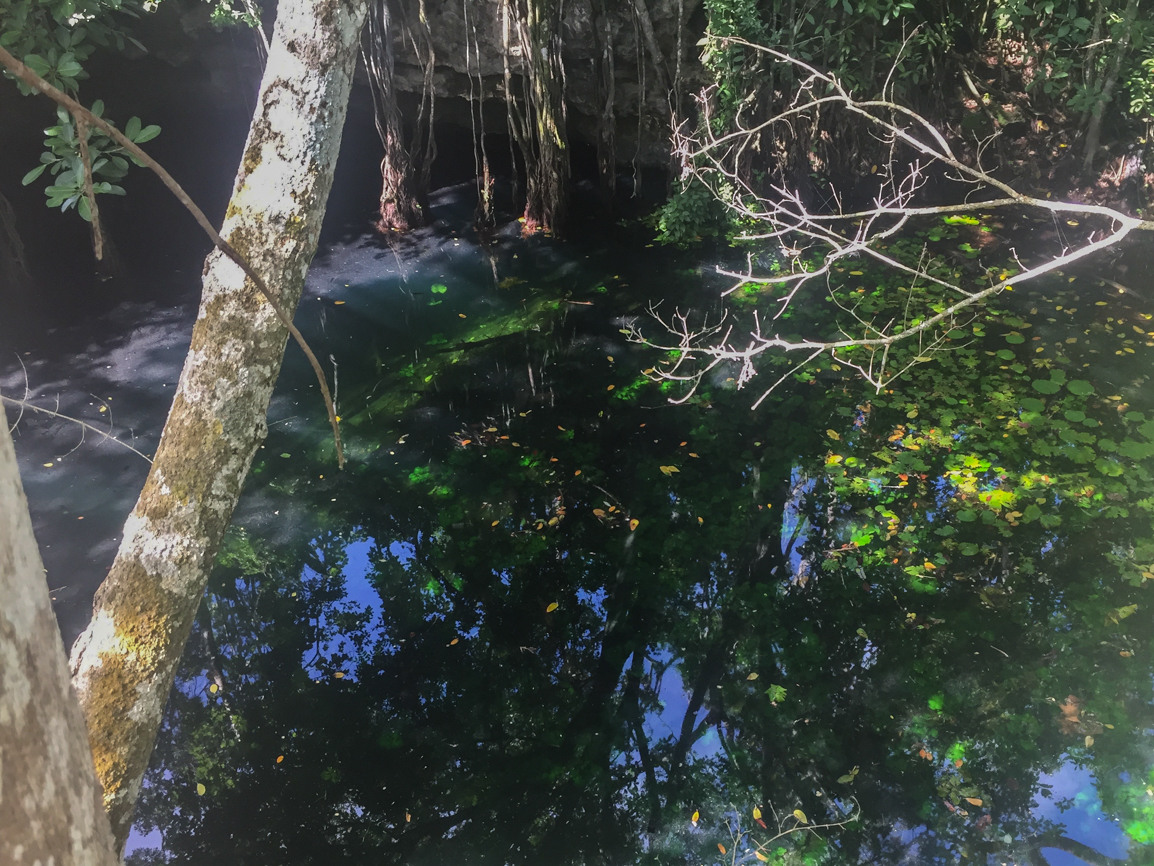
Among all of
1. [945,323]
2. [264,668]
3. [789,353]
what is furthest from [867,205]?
[264,668]

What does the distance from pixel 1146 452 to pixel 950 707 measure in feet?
6.72

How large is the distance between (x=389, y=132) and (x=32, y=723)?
667 centimetres

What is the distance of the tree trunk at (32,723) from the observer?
49cm

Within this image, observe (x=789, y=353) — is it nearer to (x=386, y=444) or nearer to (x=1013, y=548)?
(x=1013, y=548)

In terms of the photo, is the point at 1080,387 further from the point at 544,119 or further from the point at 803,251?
the point at 544,119

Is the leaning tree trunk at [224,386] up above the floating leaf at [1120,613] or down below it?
above

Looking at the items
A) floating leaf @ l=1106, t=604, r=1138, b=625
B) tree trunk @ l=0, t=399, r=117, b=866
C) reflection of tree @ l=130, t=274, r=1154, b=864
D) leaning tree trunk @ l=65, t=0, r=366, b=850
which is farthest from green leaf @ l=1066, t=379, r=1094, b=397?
tree trunk @ l=0, t=399, r=117, b=866

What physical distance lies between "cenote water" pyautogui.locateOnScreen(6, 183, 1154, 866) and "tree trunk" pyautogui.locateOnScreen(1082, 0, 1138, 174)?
1336mm

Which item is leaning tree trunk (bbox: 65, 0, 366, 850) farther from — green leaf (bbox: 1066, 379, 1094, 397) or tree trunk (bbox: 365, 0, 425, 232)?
tree trunk (bbox: 365, 0, 425, 232)

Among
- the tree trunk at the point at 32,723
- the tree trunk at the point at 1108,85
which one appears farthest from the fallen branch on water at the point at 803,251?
the tree trunk at the point at 32,723

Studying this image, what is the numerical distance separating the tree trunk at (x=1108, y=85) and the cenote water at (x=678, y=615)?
4.38 ft

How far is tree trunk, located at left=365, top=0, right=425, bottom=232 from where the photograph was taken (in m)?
6.04

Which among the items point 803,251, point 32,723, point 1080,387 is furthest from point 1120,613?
point 32,723

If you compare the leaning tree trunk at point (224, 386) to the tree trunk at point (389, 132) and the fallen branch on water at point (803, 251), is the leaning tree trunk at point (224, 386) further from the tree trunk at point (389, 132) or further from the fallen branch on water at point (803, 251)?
the tree trunk at point (389, 132)
